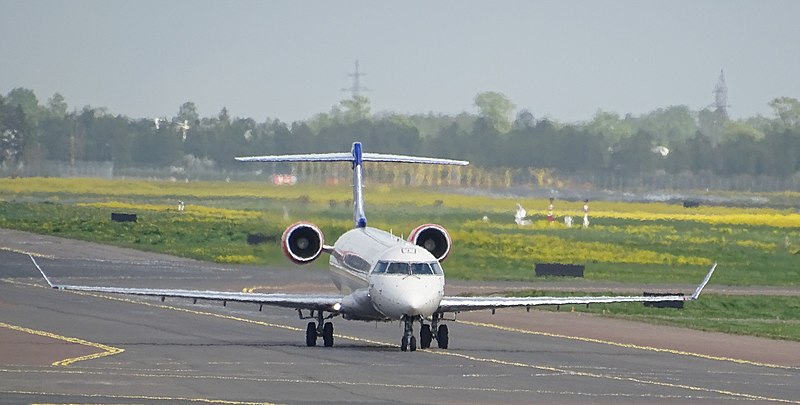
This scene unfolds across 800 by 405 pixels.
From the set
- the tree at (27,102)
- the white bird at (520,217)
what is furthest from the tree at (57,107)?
the white bird at (520,217)

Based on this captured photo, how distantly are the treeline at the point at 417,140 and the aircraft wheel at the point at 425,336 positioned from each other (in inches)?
2629

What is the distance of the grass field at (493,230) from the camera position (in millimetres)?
70188

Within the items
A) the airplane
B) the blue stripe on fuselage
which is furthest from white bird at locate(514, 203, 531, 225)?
the airplane

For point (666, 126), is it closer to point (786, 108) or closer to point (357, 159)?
point (786, 108)

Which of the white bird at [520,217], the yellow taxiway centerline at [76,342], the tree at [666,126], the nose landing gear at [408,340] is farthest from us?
the tree at [666,126]

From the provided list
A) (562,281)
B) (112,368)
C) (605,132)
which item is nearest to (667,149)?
(605,132)

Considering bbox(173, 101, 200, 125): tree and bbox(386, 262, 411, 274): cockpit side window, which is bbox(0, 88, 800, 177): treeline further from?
bbox(386, 262, 411, 274): cockpit side window

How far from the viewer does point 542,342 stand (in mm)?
45281

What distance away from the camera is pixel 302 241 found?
4447 cm

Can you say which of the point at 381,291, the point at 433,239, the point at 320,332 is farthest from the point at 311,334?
the point at 433,239

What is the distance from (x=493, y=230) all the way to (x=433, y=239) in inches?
1755

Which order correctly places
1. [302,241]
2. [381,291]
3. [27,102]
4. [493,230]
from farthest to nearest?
[27,102]
[493,230]
[302,241]
[381,291]

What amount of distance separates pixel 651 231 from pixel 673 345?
52.4 m

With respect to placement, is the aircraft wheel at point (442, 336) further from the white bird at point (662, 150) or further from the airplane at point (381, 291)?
the white bird at point (662, 150)
